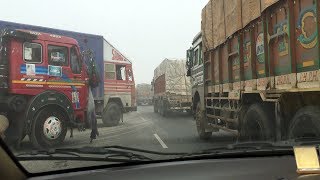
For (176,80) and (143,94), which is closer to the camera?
(143,94)

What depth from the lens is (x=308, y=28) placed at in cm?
484

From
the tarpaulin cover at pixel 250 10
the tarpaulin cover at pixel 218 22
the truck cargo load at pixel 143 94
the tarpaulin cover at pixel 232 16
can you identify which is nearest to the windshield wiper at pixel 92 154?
the tarpaulin cover at pixel 250 10

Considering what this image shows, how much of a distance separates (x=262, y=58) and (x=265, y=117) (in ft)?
2.88

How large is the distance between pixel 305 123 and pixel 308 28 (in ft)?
3.28

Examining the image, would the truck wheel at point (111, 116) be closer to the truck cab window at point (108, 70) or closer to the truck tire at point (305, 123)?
the truck cab window at point (108, 70)

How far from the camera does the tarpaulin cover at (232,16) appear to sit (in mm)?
6959

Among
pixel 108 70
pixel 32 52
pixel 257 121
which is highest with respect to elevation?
pixel 32 52

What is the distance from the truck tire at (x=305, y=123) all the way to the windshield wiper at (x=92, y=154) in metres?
1.89

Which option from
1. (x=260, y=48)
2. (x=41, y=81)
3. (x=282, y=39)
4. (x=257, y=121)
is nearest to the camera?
(x=282, y=39)

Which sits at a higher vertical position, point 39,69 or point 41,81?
point 39,69

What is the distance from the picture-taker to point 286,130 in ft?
16.5

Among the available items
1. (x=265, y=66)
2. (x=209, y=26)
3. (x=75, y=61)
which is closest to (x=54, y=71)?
(x=75, y=61)

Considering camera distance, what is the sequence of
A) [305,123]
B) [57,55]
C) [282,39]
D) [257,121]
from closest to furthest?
[305,123] → [282,39] → [257,121] → [57,55]

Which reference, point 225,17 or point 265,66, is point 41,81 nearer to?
point 225,17
